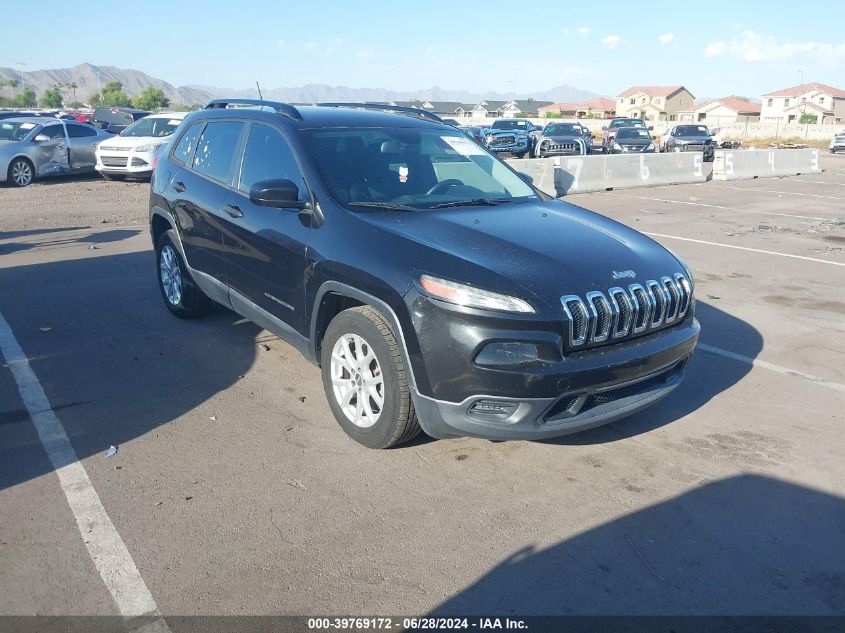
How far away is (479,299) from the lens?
3.59 metres

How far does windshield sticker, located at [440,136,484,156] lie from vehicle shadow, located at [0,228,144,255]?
262 inches

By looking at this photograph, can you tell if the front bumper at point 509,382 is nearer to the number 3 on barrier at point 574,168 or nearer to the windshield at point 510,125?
the number 3 on barrier at point 574,168

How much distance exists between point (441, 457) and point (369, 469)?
432 millimetres

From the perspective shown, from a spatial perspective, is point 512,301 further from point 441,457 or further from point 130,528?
point 130,528

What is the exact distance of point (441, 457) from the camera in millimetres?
4164

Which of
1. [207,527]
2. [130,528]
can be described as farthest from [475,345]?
[130,528]

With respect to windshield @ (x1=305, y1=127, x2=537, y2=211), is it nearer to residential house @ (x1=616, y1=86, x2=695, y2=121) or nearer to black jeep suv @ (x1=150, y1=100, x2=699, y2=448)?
black jeep suv @ (x1=150, y1=100, x2=699, y2=448)

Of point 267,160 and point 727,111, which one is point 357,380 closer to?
point 267,160

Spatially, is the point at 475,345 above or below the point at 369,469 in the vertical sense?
above

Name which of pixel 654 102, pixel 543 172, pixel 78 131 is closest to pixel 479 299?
pixel 543 172

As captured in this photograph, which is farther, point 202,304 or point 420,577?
point 202,304

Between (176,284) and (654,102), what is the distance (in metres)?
127

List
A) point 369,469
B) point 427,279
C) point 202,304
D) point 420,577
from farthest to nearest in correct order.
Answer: point 202,304 < point 369,469 < point 427,279 < point 420,577

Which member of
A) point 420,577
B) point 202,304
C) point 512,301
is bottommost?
point 420,577
